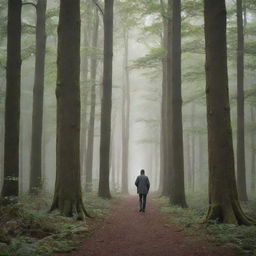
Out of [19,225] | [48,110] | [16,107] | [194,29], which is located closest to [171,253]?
[19,225]

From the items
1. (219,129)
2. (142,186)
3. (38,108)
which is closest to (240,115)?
(142,186)

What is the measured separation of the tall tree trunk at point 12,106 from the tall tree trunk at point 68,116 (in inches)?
55.9

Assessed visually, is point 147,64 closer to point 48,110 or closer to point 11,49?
point 11,49

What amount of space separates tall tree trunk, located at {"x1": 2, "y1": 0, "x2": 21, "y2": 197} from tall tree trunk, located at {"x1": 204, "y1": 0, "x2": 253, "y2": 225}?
618 cm

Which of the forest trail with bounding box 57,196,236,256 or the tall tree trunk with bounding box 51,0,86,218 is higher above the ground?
the tall tree trunk with bounding box 51,0,86,218

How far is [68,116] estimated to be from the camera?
10352 mm

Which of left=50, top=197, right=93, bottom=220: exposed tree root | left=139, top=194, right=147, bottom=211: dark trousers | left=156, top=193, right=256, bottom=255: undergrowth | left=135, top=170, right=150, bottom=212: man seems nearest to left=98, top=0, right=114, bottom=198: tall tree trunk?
left=135, top=170, right=150, bottom=212: man

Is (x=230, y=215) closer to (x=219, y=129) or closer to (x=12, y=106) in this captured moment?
(x=219, y=129)

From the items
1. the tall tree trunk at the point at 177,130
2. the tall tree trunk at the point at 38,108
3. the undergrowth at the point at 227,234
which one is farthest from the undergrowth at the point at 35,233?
the tall tree trunk at the point at 38,108

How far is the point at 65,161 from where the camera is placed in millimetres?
10125

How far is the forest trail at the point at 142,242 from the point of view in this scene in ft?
20.5

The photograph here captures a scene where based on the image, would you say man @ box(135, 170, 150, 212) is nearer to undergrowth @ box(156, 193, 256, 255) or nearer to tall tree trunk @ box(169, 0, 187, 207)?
tall tree trunk @ box(169, 0, 187, 207)

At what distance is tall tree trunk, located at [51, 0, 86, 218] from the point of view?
9992 mm

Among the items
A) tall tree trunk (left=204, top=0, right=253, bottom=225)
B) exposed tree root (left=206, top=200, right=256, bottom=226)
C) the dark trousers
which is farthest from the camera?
the dark trousers
